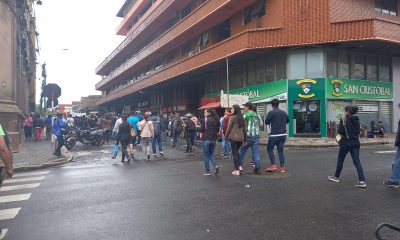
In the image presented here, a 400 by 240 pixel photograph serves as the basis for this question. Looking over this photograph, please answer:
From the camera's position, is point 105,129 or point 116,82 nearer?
point 105,129

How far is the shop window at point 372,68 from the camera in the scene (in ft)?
79.5

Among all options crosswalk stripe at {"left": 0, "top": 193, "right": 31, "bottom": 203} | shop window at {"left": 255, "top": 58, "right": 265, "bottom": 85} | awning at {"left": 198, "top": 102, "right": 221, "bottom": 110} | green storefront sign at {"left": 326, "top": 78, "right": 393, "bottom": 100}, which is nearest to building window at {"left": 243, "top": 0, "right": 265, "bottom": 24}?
shop window at {"left": 255, "top": 58, "right": 265, "bottom": 85}

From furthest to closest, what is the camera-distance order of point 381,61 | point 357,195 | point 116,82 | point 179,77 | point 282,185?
point 116,82 → point 179,77 → point 381,61 → point 282,185 → point 357,195

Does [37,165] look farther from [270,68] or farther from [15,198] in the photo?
[270,68]

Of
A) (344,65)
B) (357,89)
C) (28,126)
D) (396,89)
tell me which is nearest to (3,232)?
(28,126)

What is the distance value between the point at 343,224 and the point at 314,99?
17.9 metres

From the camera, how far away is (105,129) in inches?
806

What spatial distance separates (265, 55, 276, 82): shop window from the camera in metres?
23.8

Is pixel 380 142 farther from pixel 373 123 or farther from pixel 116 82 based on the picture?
pixel 116 82

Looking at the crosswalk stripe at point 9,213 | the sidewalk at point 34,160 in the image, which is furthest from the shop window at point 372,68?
the crosswalk stripe at point 9,213

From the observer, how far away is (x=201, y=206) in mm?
6160

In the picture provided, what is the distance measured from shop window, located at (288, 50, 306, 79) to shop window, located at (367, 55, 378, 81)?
5.14 meters

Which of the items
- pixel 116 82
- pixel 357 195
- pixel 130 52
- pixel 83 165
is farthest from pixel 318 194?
pixel 116 82

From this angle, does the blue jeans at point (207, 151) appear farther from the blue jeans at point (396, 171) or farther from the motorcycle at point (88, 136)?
the motorcycle at point (88, 136)
